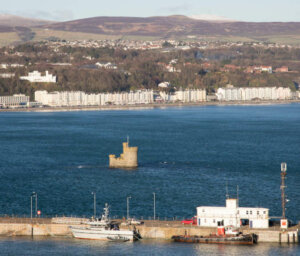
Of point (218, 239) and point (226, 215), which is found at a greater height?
point (226, 215)

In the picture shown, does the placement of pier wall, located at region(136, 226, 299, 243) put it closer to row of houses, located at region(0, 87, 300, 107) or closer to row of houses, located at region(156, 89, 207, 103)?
row of houses, located at region(0, 87, 300, 107)

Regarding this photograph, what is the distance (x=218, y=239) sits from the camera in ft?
101

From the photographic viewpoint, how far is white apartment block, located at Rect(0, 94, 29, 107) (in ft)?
430

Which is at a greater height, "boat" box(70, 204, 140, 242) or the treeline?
the treeline

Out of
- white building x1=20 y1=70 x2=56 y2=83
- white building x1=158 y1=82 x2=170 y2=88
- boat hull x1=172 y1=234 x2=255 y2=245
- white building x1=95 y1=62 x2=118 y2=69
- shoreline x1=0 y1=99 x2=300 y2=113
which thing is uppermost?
white building x1=95 y1=62 x2=118 y2=69

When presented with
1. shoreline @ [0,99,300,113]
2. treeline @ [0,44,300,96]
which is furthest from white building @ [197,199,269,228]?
→ treeline @ [0,44,300,96]

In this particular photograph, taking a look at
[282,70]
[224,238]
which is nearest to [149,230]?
[224,238]

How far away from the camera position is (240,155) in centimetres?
5778

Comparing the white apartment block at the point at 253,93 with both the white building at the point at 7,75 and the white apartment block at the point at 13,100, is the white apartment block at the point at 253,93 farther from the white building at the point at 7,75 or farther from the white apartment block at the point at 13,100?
the white apartment block at the point at 13,100

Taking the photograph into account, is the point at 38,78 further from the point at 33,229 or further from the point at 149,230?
the point at 149,230

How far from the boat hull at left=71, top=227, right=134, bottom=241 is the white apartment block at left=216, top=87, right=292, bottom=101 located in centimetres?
12346

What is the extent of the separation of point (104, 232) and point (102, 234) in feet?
0.37

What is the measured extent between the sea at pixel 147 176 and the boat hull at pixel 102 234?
1.00ft

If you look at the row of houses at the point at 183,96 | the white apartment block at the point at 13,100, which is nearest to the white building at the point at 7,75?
the white apartment block at the point at 13,100
